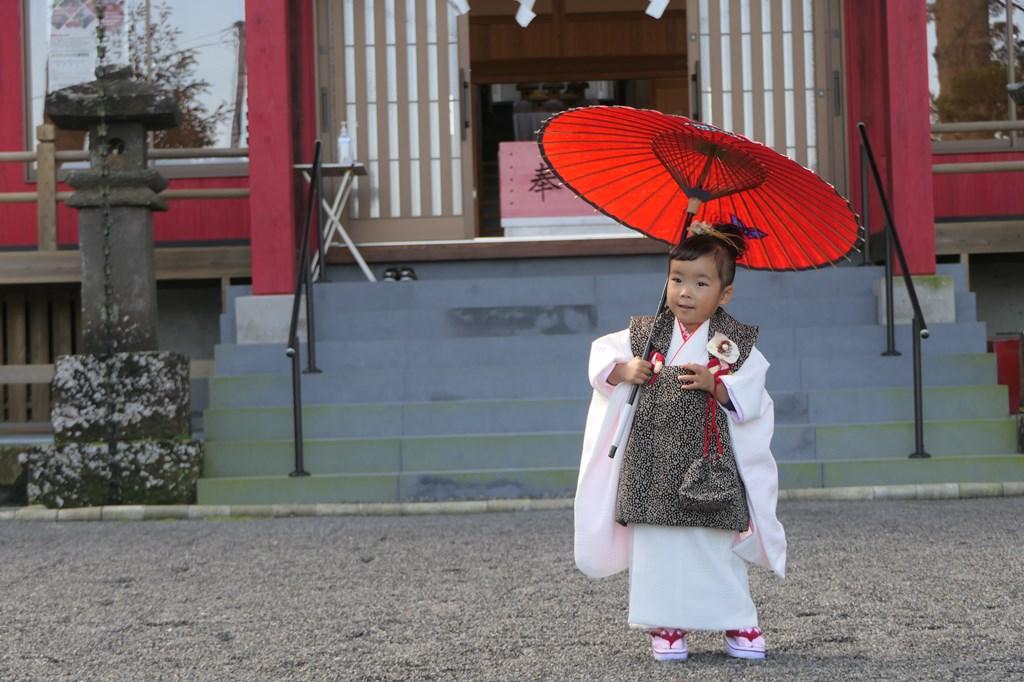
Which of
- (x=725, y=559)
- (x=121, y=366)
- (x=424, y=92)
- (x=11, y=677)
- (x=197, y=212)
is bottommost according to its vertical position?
(x=11, y=677)

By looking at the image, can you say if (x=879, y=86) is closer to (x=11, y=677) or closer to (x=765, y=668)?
(x=765, y=668)

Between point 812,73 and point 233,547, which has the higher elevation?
point 812,73

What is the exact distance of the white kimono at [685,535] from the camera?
4184mm

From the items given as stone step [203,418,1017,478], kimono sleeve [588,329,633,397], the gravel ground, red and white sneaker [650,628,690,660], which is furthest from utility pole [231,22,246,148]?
red and white sneaker [650,628,690,660]

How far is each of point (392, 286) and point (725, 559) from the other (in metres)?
5.22

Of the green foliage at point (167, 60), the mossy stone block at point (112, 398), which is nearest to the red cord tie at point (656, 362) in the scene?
the mossy stone block at point (112, 398)

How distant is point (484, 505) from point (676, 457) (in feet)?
11.0

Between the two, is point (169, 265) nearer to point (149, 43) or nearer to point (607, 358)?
point (149, 43)

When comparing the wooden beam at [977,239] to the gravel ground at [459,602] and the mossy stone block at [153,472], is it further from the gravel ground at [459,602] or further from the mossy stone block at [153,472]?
the mossy stone block at [153,472]

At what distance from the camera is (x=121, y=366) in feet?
26.1

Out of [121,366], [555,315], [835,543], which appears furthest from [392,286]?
[835,543]

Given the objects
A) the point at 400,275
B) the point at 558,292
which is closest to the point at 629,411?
the point at 558,292

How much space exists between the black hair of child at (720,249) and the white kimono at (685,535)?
0.18 metres

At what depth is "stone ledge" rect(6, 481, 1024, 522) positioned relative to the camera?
7535 millimetres
